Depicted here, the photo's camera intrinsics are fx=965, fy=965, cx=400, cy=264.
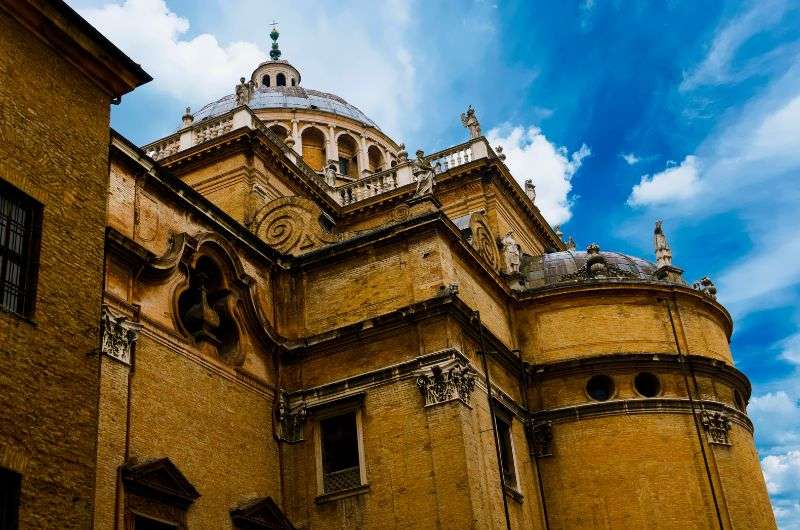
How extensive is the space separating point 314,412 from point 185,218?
211 inches

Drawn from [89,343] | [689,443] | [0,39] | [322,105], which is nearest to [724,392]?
[689,443]

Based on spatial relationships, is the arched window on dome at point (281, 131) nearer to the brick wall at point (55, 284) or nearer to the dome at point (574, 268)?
the dome at point (574, 268)

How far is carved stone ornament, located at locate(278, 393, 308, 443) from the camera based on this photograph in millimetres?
22047

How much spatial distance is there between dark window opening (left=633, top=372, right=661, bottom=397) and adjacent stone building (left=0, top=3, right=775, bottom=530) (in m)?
0.12

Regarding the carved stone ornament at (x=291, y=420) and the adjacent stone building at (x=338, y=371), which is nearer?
the adjacent stone building at (x=338, y=371)

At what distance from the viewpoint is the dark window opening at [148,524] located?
16781mm

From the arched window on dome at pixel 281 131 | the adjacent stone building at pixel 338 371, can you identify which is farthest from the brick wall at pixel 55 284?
the arched window on dome at pixel 281 131

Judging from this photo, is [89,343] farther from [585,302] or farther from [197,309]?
[585,302]

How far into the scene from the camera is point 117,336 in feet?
56.5

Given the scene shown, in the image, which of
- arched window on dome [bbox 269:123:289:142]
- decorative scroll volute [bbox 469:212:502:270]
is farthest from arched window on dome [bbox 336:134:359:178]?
decorative scroll volute [bbox 469:212:502:270]

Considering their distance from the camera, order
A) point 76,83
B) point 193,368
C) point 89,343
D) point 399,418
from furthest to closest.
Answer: point 399,418 < point 193,368 < point 76,83 < point 89,343

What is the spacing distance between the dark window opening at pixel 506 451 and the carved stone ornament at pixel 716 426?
19.4ft

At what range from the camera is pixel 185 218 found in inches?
816

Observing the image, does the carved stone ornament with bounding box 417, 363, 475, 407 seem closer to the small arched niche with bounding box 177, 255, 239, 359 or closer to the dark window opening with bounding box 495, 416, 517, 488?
the dark window opening with bounding box 495, 416, 517, 488
